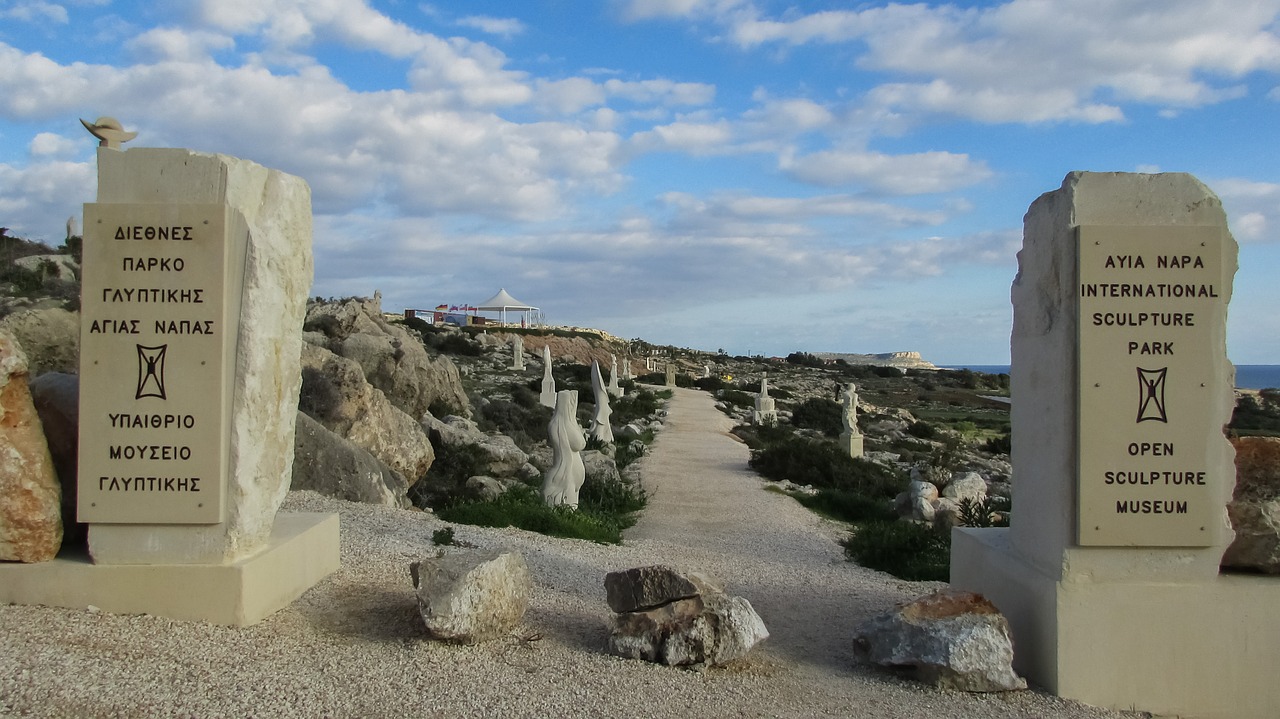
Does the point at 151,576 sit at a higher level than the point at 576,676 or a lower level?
higher

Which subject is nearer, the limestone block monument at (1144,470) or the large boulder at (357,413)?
the limestone block monument at (1144,470)

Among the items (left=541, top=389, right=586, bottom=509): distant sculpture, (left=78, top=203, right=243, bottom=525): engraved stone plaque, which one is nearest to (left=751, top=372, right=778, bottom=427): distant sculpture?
(left=541, top=389, right=586, bottom=509): distant sculpture

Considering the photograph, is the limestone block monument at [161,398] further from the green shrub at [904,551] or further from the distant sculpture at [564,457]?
the distant sculpture at [564,457]

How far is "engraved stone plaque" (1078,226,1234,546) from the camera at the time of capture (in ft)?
16.2

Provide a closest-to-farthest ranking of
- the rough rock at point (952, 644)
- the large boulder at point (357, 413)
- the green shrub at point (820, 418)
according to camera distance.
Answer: the rough rock at point (952, 644) < the large boulder at point (357, 413) < the green shrub at point (820, 418)

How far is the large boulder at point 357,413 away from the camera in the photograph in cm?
1298

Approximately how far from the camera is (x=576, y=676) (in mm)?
4777

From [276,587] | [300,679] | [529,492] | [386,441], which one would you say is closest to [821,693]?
[300,679]

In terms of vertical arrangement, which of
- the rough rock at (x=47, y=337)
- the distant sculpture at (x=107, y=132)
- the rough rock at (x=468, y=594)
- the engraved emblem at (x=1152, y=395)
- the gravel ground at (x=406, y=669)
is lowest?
the gravel ground at (x=406, y=669)

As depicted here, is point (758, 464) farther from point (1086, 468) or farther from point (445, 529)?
point (1086, 468)

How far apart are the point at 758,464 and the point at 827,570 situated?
9.68 meters

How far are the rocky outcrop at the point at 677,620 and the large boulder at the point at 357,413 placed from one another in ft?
28.2

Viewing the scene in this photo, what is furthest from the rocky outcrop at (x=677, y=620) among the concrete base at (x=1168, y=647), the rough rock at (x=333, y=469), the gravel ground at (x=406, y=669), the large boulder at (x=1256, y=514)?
the rough rock at (x=333, y=469)

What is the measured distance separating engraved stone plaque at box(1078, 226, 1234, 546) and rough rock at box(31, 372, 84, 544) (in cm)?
607
